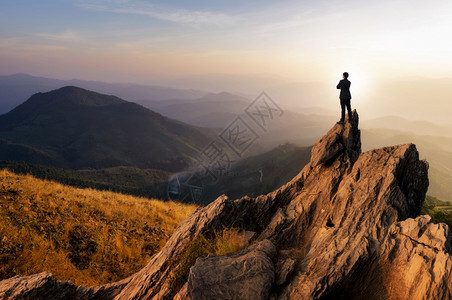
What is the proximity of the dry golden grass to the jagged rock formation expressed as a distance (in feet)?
11.0

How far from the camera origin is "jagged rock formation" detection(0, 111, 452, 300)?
836cm

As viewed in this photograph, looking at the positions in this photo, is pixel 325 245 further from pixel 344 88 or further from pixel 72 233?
pixel 72 233

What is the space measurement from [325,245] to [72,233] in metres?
15.8

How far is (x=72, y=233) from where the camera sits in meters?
17.3

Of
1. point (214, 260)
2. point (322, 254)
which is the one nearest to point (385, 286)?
point (322, 254)

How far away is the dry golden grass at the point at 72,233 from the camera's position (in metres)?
14.0

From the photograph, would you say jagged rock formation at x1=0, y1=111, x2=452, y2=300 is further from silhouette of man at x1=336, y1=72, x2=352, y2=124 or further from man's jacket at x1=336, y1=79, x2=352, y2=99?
man's jacket at x1=336, y1=79, x2=352, y2=99

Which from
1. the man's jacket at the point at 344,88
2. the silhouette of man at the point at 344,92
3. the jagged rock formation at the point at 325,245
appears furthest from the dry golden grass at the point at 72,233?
the man's jacket at the point at 344,88

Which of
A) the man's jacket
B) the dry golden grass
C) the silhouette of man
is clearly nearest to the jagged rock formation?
the silhouette of man

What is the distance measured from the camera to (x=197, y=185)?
16500cm

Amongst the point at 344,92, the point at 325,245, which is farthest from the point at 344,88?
the point at 325,245

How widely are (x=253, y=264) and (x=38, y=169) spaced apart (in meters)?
117

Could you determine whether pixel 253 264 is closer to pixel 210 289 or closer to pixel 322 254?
pixel 210 289

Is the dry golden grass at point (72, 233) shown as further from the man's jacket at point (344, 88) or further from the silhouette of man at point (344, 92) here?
the man's jacket at point (344, 88)
